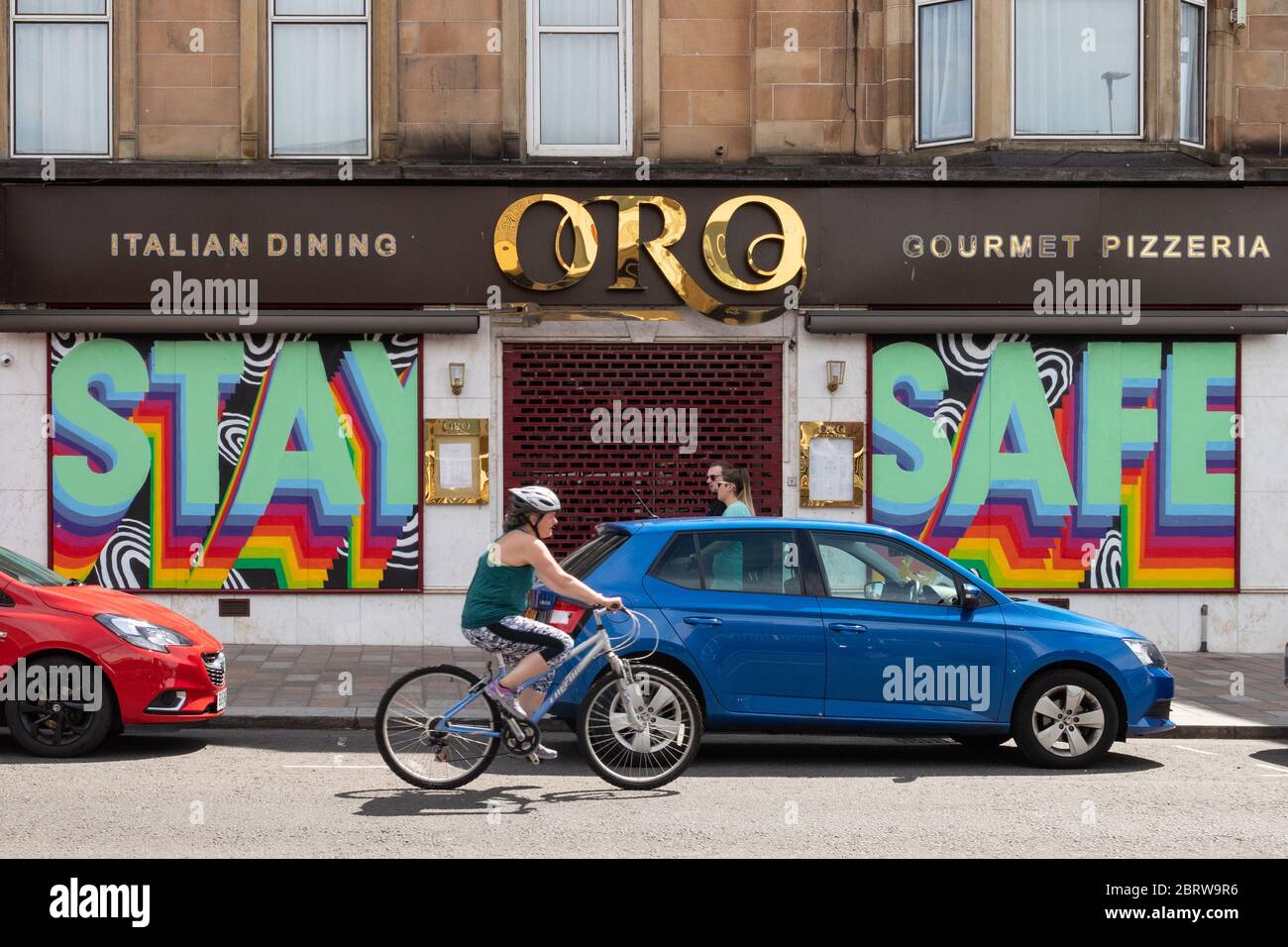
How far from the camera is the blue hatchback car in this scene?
9.78 meters

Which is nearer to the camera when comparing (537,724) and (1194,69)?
(537,724)

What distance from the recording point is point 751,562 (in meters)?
10.0

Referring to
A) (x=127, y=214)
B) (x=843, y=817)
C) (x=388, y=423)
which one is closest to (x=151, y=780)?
(x=843, y=817)

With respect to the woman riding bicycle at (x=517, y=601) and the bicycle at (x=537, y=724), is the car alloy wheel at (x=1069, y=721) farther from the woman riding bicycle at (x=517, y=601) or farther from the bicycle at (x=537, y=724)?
the woman riding bicycle at (x=517, y=601)

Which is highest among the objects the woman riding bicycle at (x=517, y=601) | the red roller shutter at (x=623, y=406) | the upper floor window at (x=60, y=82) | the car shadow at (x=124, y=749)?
the upper floor window at (x=60, y=82)

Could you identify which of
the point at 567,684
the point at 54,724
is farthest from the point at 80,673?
the point at 567,684

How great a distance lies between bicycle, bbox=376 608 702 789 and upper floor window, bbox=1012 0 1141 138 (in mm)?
9738

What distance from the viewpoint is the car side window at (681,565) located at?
994cm

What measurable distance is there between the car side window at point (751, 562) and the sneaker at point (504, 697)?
5.66ft

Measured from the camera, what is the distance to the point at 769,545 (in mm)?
10094

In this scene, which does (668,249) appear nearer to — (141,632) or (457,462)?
(457,462)

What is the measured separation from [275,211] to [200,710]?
7.25 metres

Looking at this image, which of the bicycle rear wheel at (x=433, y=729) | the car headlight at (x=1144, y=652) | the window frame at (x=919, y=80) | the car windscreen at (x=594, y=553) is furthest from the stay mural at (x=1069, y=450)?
the bicycle rear wheel at (x=433, y=729)

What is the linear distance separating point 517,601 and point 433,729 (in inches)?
33.5
